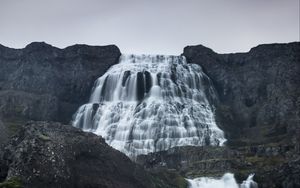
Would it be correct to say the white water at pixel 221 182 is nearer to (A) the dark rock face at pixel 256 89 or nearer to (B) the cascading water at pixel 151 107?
(B) the cascading water at pixel 151 107

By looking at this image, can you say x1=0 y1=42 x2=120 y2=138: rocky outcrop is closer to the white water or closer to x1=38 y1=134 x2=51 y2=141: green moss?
the white water

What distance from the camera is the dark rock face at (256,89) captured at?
344 ft

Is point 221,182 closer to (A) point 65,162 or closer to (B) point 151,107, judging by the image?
(A) point 65,162

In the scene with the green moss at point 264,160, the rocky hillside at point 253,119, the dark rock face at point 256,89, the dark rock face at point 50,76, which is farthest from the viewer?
the dark rock face at point 50,76

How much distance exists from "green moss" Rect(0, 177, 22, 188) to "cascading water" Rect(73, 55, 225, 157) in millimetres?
44795

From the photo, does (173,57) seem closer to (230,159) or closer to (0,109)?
(0,109)

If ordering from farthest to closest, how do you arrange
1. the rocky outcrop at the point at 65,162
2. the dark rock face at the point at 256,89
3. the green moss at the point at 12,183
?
the dark rock face at the point at 256,89 < the rocky outcrop at the point at 65,162 < the green moss at the point at 12,183

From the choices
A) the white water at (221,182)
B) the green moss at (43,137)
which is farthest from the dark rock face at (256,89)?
the green moss at (43,137)

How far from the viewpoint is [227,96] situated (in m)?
126

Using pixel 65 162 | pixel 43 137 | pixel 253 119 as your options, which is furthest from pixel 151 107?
pixel 65 162

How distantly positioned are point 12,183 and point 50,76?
3227 inches

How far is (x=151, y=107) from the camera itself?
359ft

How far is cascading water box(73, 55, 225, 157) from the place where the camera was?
100 meters

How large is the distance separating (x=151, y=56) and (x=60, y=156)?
269 ft
